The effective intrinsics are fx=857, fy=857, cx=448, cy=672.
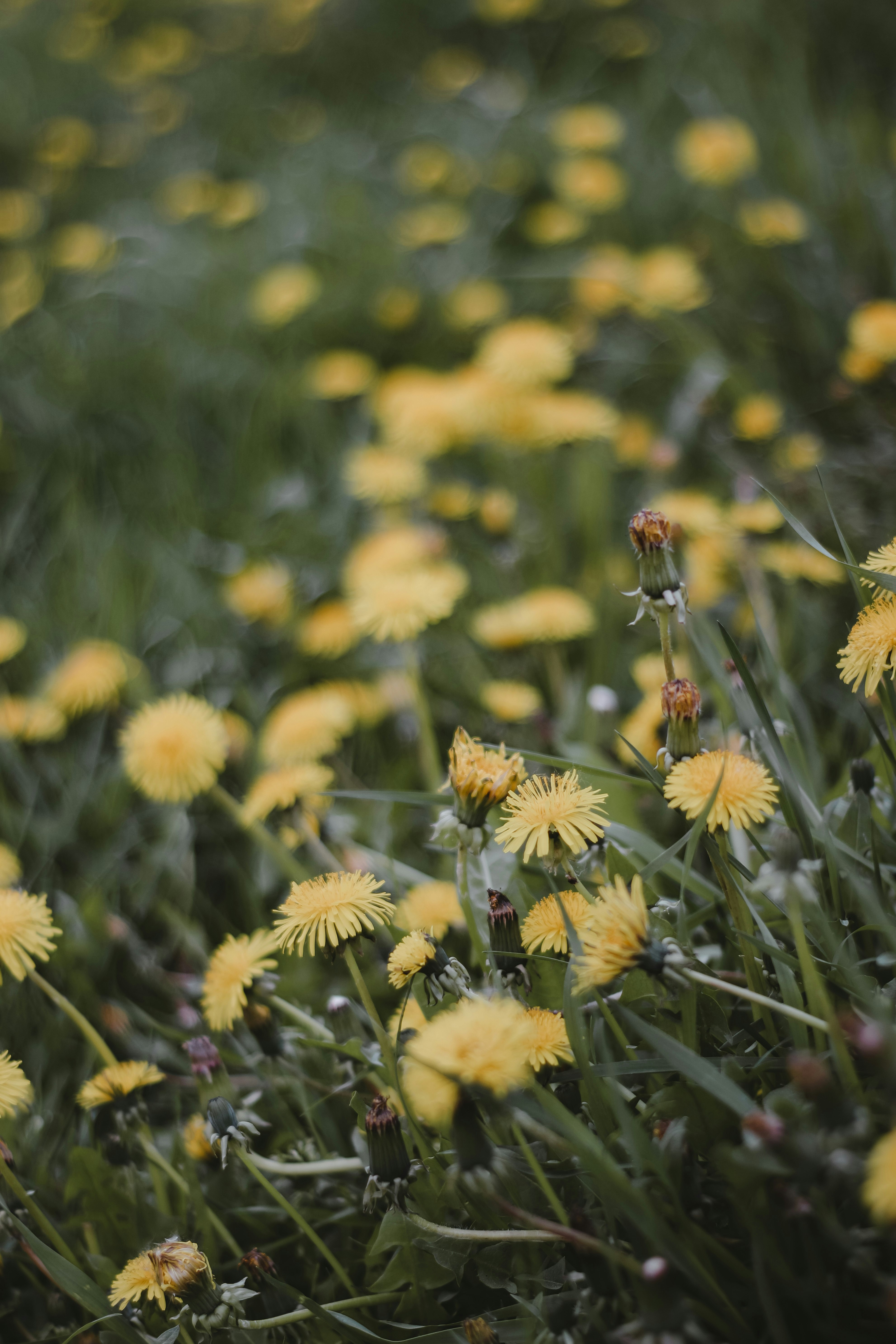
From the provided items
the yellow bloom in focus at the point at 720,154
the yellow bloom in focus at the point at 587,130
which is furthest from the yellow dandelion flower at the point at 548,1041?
the yellow bloom in focus at the point at 587,130

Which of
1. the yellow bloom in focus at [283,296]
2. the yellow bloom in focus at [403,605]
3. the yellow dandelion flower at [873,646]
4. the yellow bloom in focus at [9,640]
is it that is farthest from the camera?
the yellow bloom in focus at [283,296]

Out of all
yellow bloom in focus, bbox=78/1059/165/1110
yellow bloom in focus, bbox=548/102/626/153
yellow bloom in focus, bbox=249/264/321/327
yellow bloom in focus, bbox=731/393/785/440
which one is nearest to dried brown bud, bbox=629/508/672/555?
yellow bloom in focus, bbox=78/1059/165/1110

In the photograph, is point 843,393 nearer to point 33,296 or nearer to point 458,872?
point 458,872

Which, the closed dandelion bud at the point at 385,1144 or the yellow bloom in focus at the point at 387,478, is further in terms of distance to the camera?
the yellow bloom in focus at the point at 387,478

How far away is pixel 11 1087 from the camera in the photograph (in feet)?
2.67

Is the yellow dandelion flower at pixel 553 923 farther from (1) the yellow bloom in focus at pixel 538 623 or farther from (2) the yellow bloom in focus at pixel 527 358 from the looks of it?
(2) the yellow bloom in focus at pixel 527 358

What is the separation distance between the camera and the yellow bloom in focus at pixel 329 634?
1582 millimetres

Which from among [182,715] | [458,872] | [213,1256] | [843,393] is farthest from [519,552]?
[213,1256]

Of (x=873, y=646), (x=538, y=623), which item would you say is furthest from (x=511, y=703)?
(x=873, y=646)

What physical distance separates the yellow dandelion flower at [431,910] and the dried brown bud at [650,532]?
43 cm

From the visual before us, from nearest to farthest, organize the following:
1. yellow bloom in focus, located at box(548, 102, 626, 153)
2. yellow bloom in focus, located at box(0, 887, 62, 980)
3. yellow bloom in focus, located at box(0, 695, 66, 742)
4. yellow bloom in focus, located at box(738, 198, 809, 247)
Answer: yellow bloom in focus, located at box(0, 887, 62, 980)
yellow bloom in focus, located at box(0, 695, 66, 742)
yellow bloom in focus, located at box(738, 198, 809, 247)
yellow bloom in focus, located at box(548, 102, 626, 153)

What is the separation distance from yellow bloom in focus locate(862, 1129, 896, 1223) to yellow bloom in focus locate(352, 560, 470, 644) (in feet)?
2.67

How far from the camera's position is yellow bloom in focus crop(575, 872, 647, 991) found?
2.14 feet

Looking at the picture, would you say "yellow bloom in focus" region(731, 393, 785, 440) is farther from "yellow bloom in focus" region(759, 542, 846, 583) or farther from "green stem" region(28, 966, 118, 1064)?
"green stem" region(28, 966, 118, 1064)
